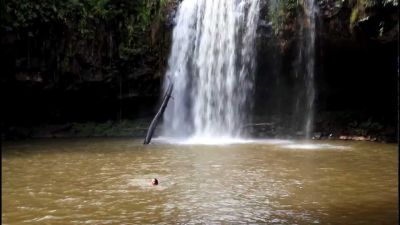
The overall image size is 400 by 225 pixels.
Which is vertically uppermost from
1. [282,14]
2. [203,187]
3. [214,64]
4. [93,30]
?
[282,14]

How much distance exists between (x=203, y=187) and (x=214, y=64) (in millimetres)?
9187

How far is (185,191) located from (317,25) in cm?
869

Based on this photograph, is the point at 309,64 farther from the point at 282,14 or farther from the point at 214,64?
the point at 214,64

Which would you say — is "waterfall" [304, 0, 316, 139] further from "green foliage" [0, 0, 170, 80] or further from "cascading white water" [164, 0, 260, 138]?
"green foliage" [0, 0, 170, 80]

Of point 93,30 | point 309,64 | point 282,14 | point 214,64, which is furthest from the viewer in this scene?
point 93,30

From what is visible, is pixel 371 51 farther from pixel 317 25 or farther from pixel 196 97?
pixel 196 97

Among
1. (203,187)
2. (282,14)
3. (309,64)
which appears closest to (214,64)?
(282,14)

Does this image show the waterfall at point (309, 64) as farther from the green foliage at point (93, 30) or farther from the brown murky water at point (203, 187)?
the green foliage at point (93, 30)

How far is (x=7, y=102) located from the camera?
683 inches

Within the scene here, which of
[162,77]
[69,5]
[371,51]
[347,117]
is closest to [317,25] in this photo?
[371,51]

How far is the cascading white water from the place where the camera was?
15258 mm

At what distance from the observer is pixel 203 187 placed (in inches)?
266

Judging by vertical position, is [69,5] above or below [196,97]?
above

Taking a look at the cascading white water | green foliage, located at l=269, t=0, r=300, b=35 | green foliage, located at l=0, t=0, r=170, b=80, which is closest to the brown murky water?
green foliage, located at l=269, t=0, r=300, b=35
